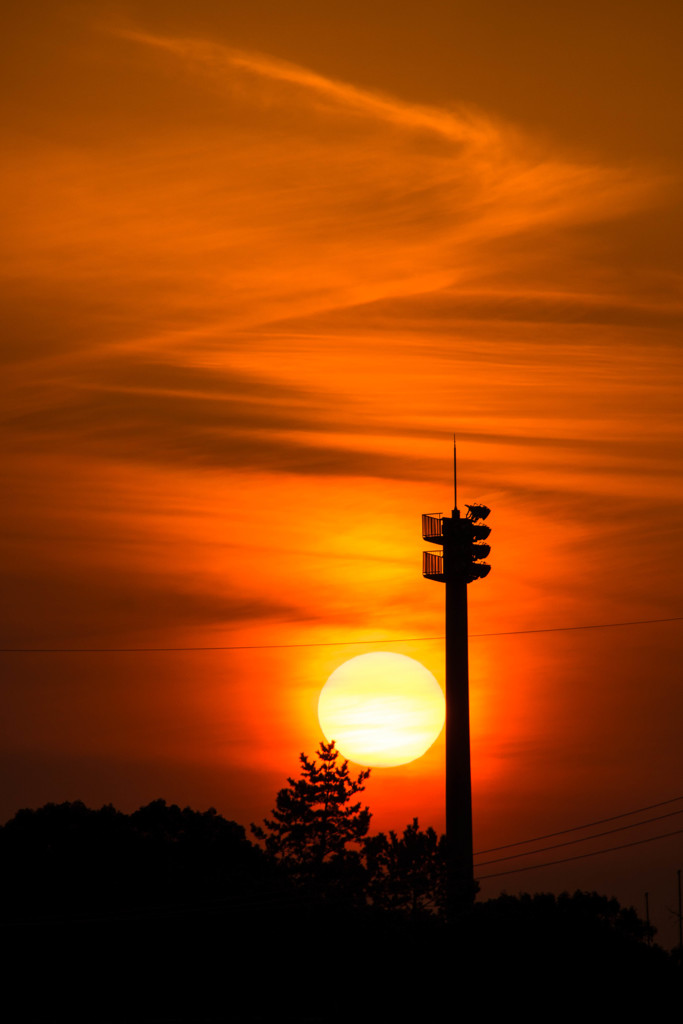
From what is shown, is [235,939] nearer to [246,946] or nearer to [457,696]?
[246,946]

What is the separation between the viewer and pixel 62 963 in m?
73.9

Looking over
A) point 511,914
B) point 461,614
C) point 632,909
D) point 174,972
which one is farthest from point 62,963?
point 632,909

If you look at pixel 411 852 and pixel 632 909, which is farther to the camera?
pixel 632 909

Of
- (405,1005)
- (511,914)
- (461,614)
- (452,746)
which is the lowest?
(405,1005)

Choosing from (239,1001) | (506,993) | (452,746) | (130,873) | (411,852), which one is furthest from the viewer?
(411,852)

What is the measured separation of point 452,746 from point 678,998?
21534mm

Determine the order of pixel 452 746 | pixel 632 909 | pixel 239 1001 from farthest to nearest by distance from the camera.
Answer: pixel 632 909 < pixel 452 746 < pixel 239 1001

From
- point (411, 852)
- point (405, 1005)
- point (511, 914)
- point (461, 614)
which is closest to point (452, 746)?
point (461, 614)

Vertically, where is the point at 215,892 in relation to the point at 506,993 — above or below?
above

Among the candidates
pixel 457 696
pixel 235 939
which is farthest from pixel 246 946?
pixel 457 696

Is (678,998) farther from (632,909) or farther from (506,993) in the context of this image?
(632,909)

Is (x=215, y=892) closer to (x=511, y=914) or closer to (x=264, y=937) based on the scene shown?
(x=264, y=937)

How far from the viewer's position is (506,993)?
64.8m

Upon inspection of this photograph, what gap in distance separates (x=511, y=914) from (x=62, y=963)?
73.9 feet
